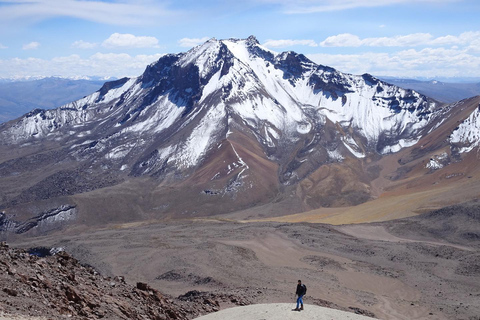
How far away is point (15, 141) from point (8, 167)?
41.6m

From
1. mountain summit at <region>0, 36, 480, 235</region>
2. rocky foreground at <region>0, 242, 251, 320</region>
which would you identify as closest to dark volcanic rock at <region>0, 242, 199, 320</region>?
rocky foreground at <region>0, 242, 251, 320</region>

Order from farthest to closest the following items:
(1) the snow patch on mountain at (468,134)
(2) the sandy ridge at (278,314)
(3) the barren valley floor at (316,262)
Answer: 1. (1) the snow patch on mountain at (468,134)
2. (3) the barren valley floor at (316,262)
3. (2) the sandy ridge at (278,314)

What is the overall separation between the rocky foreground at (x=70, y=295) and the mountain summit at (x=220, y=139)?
236 feet

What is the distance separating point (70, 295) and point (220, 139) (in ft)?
348

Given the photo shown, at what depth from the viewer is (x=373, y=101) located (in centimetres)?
16512

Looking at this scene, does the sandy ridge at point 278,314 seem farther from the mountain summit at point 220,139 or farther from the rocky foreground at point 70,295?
the mountain summit at point 220,139

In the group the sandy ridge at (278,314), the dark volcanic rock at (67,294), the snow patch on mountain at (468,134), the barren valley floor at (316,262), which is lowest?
the barren valley floor at (316,262)

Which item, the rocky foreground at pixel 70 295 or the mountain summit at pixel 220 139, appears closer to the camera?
the rocky foreground at pixel 70 295

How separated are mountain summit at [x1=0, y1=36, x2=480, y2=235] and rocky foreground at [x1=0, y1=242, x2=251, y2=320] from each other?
7184 centimetres

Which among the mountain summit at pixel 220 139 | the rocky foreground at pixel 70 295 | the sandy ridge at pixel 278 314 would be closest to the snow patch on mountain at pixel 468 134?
the mountain summit at pixel 220 139

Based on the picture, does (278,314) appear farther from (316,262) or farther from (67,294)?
(316,262)

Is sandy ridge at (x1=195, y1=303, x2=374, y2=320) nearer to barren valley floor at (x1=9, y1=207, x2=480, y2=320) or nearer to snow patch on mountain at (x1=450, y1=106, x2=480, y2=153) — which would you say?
barren valley floor at (x1=9, y1=207, x2=480, y2=320)

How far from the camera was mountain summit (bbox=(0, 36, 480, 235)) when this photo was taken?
351 feet

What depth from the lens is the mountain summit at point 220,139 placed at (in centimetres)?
10688
